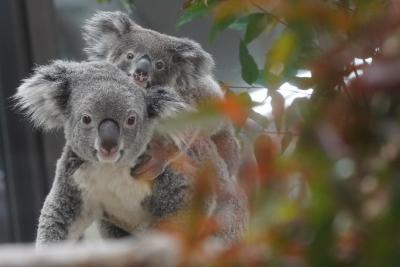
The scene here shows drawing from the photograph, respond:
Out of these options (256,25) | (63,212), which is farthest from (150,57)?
(256,25)

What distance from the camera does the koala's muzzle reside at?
2.53 meters

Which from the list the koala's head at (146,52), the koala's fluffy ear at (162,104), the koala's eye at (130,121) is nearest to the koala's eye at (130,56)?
the koala's head at (146,52)

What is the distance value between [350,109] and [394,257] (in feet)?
0.43

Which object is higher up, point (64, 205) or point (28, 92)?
point (28, 92)

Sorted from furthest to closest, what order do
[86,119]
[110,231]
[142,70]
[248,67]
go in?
1. [142,70]
2. [110,231]
3. [86,119]
4. [248,67]

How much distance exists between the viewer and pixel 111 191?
2227 mm

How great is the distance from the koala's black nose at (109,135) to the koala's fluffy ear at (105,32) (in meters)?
0.87

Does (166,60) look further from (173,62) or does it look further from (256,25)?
(256,25)

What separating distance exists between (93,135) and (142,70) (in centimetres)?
51

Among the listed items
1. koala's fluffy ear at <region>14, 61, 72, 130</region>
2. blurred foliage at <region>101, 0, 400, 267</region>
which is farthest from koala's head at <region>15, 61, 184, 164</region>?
blurred foliage at <region>101, 0, 400, 267</region>

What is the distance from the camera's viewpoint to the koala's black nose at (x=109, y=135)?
2.07 meters

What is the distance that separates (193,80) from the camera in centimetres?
287

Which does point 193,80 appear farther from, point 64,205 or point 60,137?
point 60,137

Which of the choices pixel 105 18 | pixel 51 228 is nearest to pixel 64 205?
pixel 51 228
